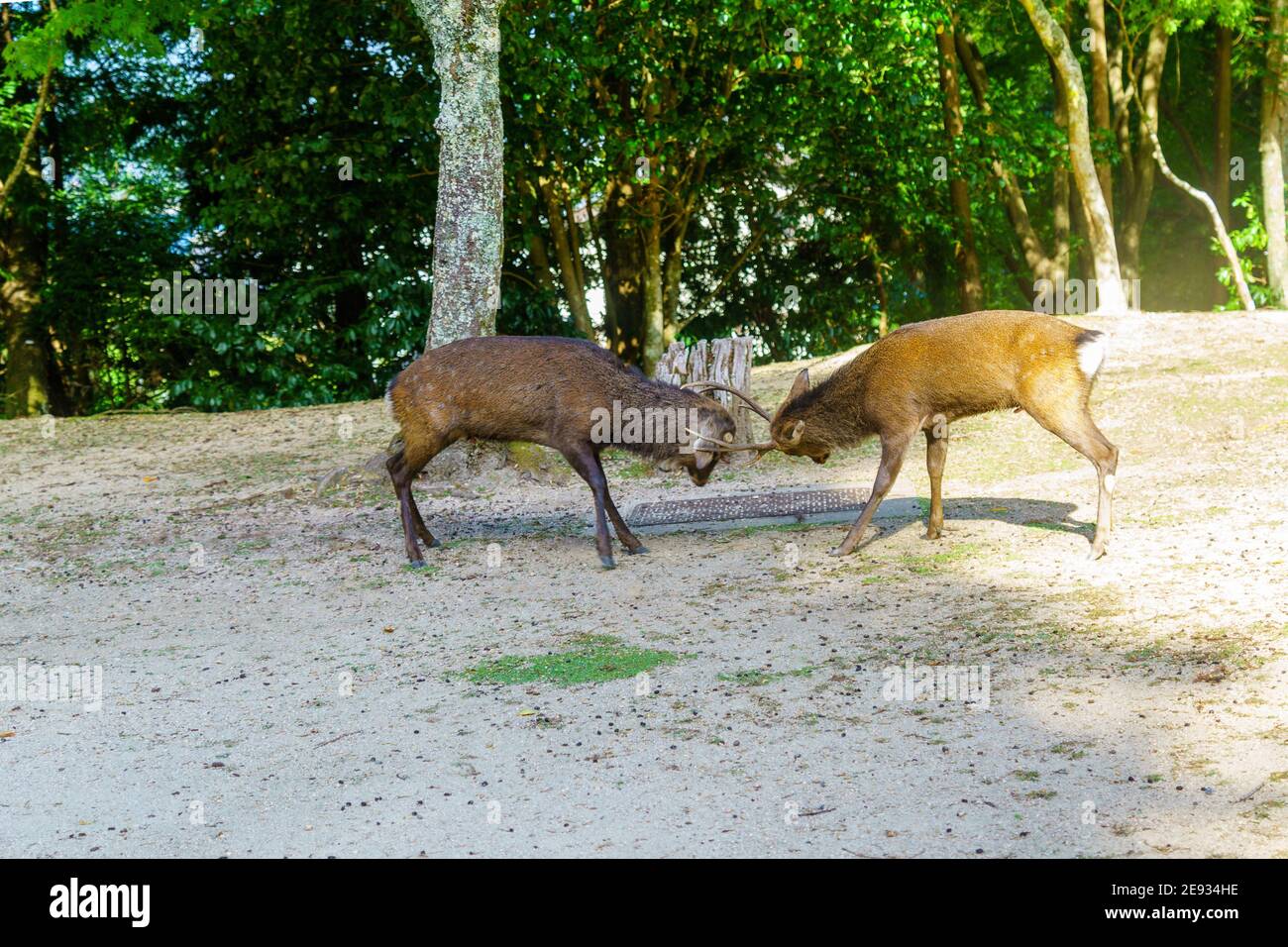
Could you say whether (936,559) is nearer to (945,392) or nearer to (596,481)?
(945,392)

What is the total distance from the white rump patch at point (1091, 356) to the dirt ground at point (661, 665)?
0.99 metres

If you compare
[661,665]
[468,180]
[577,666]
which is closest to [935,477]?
[661,665]

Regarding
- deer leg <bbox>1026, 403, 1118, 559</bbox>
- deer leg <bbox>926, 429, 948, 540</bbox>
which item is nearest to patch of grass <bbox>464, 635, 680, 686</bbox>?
deer leg <bbox>926, 429, 948, 540</bbox>

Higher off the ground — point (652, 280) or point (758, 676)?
point (652, 280)

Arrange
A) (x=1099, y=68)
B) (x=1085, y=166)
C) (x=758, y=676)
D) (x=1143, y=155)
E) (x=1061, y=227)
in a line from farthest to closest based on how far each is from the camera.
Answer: (x=1143, y=155), (x=1061, y=227), (x=1099, y=68), (x=1085, y=166), (x=758, y=676)

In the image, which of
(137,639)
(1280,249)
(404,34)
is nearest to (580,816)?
(137,639)

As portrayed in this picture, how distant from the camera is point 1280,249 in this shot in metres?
16.9

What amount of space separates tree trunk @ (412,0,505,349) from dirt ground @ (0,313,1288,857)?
1.31 meters

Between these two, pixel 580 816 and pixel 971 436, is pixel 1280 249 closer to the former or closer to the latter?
pixel 971 436

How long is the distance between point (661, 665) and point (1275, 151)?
14377 mm

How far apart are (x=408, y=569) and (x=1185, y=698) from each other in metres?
4.75

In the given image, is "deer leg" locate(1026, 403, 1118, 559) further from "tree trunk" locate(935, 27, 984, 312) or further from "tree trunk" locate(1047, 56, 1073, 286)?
"tree trunk" locate(1047, 56, 1073, 286)

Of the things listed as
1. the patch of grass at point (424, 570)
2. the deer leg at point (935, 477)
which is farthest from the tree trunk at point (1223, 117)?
the patch of grass at point (424, 570)

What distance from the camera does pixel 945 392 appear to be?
773 centimetres
